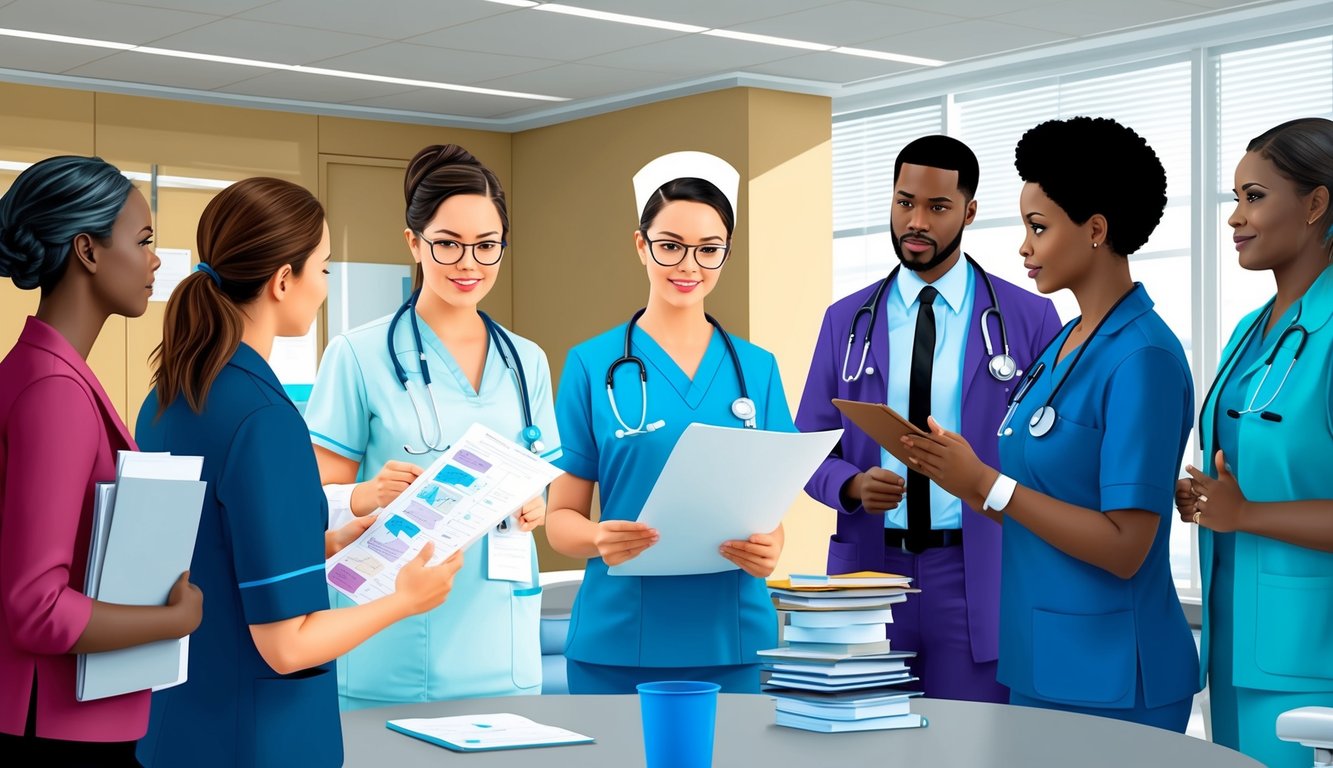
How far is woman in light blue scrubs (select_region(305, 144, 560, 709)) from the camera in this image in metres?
2.40

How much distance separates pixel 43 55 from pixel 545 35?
2.45 meters

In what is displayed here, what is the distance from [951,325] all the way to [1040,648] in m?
0.79

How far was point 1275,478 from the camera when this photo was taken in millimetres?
2309

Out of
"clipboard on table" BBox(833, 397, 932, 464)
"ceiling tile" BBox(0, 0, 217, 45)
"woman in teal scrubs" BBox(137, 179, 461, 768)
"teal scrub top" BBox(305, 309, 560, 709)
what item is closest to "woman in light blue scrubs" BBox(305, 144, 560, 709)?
"teal scrub top" BBox(305, 309, 560, 709)

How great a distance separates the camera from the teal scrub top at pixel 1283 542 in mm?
2246

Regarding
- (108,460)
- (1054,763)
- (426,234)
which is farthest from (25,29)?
(1054,763)

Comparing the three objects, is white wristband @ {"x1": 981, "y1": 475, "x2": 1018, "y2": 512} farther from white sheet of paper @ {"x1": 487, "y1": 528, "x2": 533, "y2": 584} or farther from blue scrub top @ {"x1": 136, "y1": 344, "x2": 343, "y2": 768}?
blue scrub top @ {"x1": 136, "y1": 344, "x2": 343, "y2": 768}

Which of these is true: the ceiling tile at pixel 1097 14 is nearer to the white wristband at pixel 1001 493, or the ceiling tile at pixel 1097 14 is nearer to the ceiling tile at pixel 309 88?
the ceiling tile at pixel 309 88

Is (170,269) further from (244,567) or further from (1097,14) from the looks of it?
(244,567)

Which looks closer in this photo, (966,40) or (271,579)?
(271,579)

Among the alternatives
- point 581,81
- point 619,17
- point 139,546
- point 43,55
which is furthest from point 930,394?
point 43,55

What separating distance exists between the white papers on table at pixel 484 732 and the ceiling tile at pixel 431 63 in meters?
4.98

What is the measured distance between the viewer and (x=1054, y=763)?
171cm

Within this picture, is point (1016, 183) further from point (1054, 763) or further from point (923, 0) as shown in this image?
point (1054, 763)
